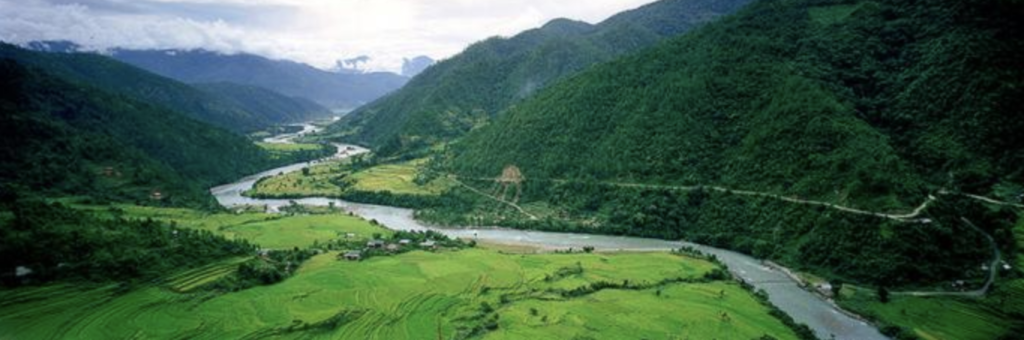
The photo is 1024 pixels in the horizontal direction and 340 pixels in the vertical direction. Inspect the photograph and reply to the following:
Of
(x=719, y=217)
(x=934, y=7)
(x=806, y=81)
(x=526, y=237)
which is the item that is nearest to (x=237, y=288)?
(x=526, y=237)

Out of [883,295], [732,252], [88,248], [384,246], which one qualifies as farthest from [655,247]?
[88,248]

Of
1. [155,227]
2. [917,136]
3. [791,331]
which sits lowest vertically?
[791,331]

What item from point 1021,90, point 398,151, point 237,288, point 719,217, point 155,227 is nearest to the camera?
point 237,288

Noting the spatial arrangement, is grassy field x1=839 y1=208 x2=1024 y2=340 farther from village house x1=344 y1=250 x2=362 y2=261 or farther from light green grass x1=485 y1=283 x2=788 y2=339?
village house x1=344 y1=250 x2=362 y2=261

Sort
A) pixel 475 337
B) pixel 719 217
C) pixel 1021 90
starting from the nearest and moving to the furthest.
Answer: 1. pixel 475 337
2. pixel 1021 90
3. pixel 719 217

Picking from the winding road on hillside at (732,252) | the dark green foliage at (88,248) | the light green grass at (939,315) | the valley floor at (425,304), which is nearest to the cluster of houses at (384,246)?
the valley floor at (425,304)

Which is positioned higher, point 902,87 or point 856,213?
point 902,87

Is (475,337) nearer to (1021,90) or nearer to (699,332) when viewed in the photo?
(699,332)
